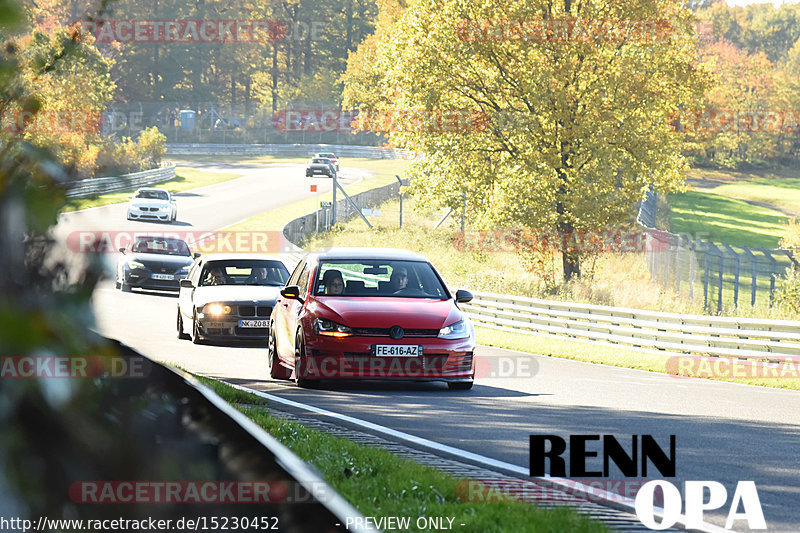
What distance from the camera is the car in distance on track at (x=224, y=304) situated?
1877 cm

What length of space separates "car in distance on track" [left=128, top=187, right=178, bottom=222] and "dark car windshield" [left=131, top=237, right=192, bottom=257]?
17112 mm

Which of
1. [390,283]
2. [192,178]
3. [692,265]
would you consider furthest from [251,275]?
[192,178]

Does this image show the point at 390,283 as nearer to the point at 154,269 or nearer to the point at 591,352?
the point at 591,352

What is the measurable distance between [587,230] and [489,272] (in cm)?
460

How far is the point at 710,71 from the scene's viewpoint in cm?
3234

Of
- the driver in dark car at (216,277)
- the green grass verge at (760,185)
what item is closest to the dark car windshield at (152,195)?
the driver in dark car at (216,277)

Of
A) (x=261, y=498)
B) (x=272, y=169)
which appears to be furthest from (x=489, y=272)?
(x=272, y=169)

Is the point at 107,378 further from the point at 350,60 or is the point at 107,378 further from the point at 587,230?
the point at 350,60

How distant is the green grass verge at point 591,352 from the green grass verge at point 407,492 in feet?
34.4

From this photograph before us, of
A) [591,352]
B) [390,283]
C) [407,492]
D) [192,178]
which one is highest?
[192,178]

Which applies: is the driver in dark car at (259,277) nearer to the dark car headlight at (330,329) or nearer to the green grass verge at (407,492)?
the dark car headlight at (330,329)

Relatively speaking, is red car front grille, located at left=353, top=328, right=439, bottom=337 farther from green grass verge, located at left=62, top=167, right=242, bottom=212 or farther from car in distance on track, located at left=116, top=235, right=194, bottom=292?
green grass verge, located at left=62, top=167, right=242, bottom=212

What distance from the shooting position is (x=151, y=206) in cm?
4906

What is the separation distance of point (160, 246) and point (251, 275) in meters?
11.9
